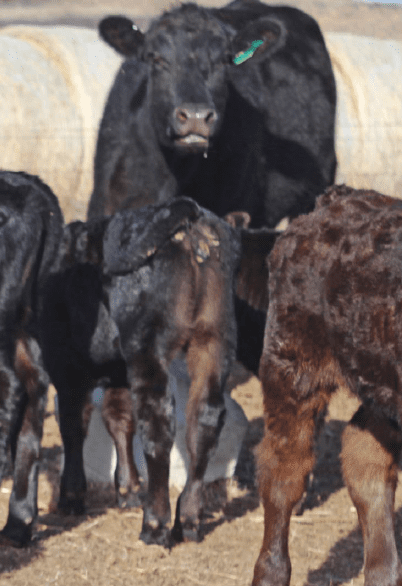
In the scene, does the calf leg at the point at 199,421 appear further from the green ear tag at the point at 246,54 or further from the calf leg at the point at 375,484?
the green ear tag at the point at 246,54

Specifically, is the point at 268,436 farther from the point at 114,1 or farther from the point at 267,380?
the point at 114,1

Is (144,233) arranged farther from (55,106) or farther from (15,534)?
(55,106)

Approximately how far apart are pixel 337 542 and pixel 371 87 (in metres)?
5.78

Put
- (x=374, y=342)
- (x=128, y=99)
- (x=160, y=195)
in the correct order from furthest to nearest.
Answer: (x=128, y=99), (x=160, y=195), (x=374, y=342)

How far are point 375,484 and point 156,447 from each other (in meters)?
1.06

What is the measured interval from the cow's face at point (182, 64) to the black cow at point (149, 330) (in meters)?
1.77

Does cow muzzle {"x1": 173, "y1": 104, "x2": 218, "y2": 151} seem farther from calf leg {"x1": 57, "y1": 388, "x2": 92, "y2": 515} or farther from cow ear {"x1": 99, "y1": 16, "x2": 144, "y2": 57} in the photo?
calf leg {"x1": 57, "y1": 388, "x2": 92, "y2": 515}

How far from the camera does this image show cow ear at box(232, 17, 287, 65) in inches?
288

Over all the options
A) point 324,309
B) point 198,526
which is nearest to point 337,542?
point 198,526

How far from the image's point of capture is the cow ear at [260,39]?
7.31 meters

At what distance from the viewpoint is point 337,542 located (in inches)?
177

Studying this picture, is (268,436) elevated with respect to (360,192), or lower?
lower

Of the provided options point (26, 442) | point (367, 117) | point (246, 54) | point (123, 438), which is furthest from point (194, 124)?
point (367, 117)

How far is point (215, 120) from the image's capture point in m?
6.40
